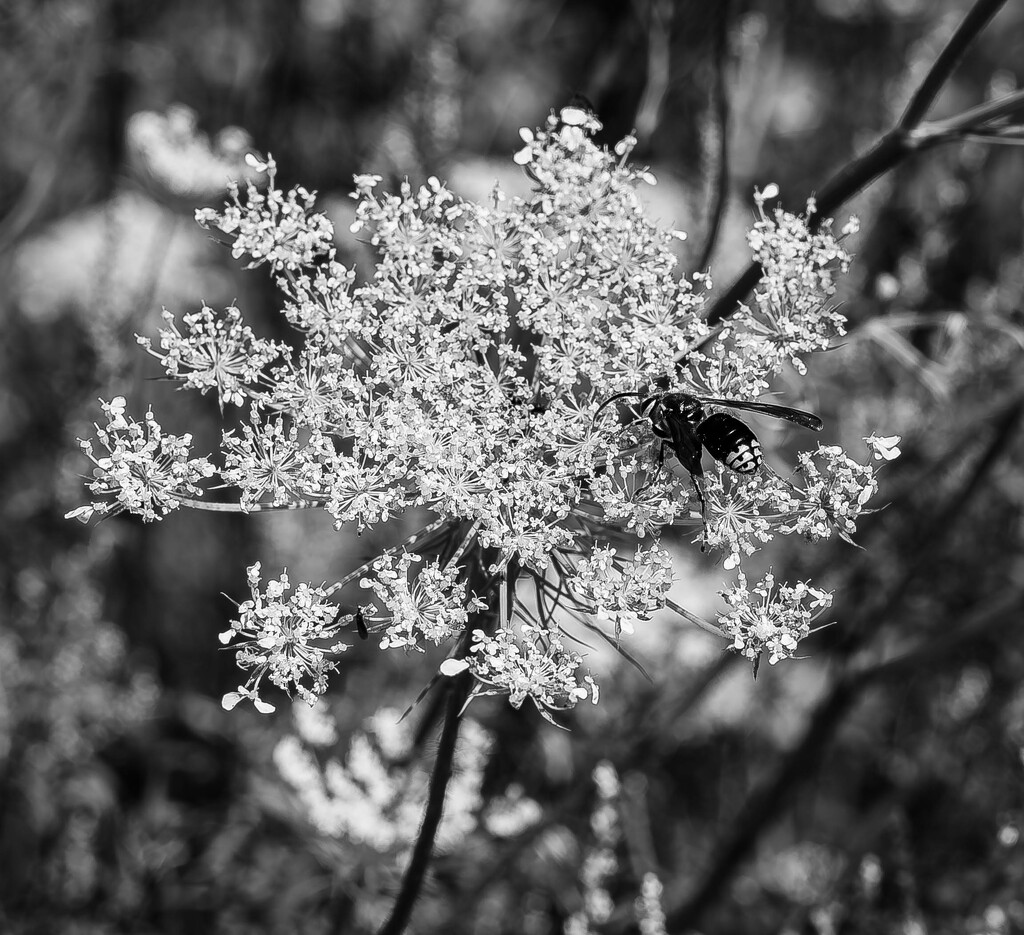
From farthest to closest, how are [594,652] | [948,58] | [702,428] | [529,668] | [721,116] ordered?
[594,652]
[721,116]
[948,58]
[702,428]
[529,668]

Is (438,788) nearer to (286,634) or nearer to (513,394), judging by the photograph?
(286,634)

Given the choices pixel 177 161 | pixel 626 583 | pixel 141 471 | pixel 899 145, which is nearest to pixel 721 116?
pixel 899 145

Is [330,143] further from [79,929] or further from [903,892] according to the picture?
[903,892]

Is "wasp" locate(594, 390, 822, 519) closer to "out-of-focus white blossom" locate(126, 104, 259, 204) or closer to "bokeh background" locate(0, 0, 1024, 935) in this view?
"bokeh background" locate(0, 0, 1024, 935)

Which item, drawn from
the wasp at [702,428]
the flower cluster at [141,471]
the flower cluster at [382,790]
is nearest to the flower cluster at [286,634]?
the flower cluster at [141,471]

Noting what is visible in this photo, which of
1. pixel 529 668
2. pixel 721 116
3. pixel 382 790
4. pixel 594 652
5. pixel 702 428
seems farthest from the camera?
pixel 594 652

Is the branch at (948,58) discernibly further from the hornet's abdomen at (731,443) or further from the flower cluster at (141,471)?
the flower cluster at (141,471)
